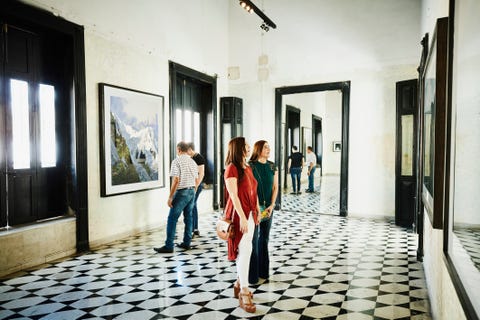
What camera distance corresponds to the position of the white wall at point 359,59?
8.78 m

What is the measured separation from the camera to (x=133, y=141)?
7.19 meters

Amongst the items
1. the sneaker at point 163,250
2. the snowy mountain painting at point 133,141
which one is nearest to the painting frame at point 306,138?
the snowy mountain painting at point 133,141

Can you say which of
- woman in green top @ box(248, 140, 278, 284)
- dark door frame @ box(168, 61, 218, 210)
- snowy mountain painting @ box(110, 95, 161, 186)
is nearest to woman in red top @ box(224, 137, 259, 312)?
woman in green top @ box(248, 140, 278, 284)

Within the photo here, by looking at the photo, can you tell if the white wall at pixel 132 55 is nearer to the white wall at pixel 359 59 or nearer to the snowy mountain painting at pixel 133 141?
the snowy mountain painting at pixel 133 141

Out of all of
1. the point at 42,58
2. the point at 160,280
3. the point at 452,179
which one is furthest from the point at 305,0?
the point at 452,179

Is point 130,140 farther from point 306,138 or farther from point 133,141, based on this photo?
point 306,138

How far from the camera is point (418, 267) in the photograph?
530 centimetres

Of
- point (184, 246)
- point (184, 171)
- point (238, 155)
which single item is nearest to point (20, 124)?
point (184, 171)

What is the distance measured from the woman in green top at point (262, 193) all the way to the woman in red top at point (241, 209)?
584 millimetres

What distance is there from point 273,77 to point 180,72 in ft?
9.63

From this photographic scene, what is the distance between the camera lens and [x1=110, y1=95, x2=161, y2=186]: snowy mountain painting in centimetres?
676

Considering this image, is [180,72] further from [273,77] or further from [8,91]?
[8,91]

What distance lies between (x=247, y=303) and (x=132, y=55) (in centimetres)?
549

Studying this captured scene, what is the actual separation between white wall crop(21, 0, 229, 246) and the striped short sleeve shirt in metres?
1.50
